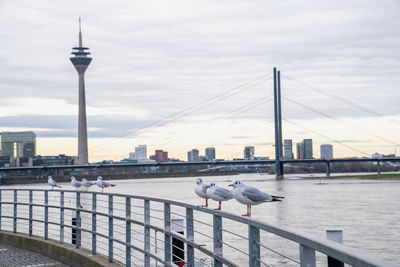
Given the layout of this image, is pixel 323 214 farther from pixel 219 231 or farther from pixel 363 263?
pixel 363 263

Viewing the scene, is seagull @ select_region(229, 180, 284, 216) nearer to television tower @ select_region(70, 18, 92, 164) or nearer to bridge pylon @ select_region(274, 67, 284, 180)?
bridge pylon @ select_region(274, 67, 284, 180)

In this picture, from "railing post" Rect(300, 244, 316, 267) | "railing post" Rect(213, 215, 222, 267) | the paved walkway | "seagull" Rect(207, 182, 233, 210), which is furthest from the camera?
"seagull" Rect(207, 182, 233, 210)

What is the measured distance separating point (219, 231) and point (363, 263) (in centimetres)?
242

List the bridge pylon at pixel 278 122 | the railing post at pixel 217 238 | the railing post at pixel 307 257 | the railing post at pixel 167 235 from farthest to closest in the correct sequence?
the bridge pylon at pixel 278 122, the railing post at pixel 167 235, the railing post at pixel 217 238, the railing post at pixel 307 257

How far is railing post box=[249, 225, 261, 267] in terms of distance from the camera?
12.6 ft

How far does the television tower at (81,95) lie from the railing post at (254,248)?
140 m

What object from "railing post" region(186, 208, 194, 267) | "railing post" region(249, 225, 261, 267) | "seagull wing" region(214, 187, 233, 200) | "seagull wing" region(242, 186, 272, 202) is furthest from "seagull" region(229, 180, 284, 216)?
"railing post" region(249, 225, 261, 267)

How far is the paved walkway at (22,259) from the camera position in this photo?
9453mm

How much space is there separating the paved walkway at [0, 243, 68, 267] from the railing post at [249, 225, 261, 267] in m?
6.10

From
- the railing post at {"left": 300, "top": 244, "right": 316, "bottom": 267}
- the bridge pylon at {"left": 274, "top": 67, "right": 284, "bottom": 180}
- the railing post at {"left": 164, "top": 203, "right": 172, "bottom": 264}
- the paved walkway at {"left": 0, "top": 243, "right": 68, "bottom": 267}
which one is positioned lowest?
the paved walkway at {"left": 0, "top": 243, "right": 68, "bottom": 267}

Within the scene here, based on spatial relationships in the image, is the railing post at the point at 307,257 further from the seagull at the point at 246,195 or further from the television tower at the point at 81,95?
the television tower at the point at 81,95

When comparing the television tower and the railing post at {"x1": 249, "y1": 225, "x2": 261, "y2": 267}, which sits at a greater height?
the television tower

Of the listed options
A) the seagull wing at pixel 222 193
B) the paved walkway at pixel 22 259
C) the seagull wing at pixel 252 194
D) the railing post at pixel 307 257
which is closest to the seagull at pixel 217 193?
the seagull wing at pixel 222 193

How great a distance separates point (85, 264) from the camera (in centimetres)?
874
